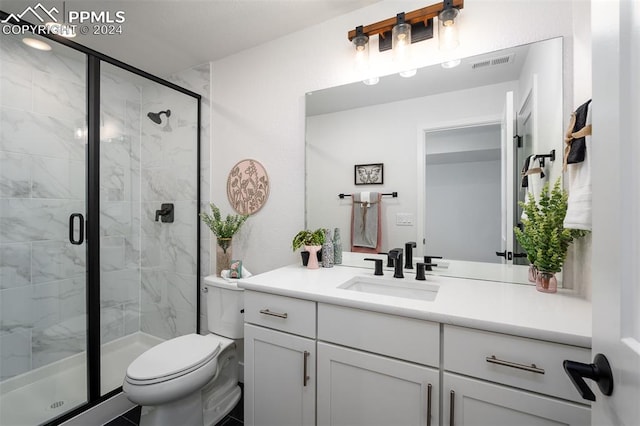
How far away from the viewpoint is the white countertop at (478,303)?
33.7 inches

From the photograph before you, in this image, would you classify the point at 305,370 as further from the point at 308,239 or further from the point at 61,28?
the point at 61,28

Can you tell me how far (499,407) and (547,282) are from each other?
586 millimetres

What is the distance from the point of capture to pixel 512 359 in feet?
2.85

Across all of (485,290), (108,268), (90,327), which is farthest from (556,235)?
(108,268)

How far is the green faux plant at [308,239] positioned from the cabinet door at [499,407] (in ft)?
3.16

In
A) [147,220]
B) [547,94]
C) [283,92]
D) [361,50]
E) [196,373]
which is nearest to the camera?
[547,94]

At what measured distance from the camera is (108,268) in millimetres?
2197

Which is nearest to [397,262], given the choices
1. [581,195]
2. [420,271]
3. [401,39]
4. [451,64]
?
[420,271]

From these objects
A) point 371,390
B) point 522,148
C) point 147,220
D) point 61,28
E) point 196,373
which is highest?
point 61,28

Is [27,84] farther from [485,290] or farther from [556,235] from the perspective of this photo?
[556,235]

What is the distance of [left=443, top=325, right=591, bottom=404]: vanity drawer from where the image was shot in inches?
32.0

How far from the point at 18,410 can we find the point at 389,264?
7.30 feet

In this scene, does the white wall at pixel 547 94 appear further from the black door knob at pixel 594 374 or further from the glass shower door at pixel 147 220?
the glass shower door at pixel 147 220

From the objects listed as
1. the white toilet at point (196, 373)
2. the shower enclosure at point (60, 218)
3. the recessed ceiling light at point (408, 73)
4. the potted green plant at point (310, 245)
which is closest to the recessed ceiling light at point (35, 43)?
the shower enclosure at point (60, 218)
